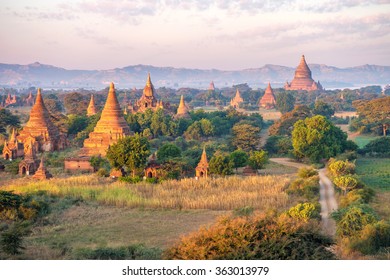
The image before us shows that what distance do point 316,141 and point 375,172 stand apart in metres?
5.23

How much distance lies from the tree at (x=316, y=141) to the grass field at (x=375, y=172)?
84.7 inches

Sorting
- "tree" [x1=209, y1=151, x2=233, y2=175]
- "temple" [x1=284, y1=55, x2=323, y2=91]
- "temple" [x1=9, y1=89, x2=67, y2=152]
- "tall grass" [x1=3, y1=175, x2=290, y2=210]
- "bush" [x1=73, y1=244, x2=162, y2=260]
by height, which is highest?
"temple" [x1=284, y1=55, x2=323, y2=91]

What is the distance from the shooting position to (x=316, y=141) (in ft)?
117

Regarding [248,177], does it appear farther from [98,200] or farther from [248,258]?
[248,258]

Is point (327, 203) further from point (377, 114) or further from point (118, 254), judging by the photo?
point (377, 114)

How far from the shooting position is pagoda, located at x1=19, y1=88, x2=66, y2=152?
38969mm

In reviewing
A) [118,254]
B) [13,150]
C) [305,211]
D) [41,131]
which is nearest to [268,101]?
[41,131]

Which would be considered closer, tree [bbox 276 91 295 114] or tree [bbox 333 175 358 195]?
tree [bbox 333 175 358 195]

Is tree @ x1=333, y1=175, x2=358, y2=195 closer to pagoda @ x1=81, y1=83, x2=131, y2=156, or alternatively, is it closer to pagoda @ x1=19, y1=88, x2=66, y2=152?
pagoda @ x1=81, y1=83, x2=131, y2=156

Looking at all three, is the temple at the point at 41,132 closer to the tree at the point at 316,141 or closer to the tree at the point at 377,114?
the tree at the point at 316,141

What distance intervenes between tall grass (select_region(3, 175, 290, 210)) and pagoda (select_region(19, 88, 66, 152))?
37.5 feet

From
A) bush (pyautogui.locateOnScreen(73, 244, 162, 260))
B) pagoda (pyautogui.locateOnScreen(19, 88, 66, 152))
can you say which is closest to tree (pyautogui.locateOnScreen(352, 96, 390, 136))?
pagoda (pyautogui.locateOnScreen(19, 88, 66, 152))

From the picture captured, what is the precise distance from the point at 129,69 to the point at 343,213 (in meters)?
170
